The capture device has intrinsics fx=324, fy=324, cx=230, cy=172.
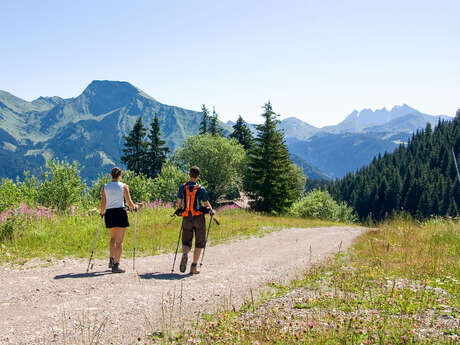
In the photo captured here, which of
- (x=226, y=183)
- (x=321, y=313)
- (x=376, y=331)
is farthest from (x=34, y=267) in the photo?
(x=226, y=183)

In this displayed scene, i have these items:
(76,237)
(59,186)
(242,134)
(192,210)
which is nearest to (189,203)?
(192,210)

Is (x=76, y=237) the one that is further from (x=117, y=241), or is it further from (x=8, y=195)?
(x=8, y=195)

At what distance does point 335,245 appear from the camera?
14172mm

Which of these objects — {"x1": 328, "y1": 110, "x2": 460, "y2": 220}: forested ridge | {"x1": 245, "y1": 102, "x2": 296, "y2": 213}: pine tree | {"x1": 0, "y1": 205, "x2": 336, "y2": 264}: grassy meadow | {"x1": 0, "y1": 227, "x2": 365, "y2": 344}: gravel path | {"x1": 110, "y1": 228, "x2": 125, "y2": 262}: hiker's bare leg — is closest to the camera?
{"x1": 0, "y1": 227, "x2": 365, "y2": 344}: gravel path

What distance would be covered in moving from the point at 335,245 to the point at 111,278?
9812mm

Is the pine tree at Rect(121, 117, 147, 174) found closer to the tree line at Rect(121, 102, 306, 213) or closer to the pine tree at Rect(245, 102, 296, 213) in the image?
the tree line at Rect(121, 102, 306, 213)

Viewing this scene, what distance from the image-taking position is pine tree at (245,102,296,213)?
3806cm

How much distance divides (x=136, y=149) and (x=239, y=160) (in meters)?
19.2

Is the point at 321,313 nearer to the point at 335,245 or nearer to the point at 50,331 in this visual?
the point at 50,331

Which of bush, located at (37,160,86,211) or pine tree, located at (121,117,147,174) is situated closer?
bush, located at (37,160,86,211)

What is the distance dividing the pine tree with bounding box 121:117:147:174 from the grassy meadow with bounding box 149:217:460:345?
5341 cm

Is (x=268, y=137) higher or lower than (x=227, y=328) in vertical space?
higher

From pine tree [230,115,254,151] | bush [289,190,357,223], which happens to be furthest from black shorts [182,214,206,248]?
pine tree [230,115,254,151]

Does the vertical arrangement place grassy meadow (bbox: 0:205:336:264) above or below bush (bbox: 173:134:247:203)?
below
